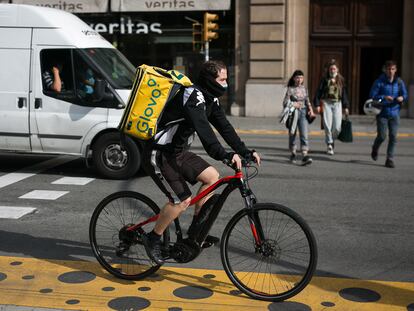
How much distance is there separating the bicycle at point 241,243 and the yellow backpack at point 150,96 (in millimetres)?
610

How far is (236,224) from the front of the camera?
468 cm

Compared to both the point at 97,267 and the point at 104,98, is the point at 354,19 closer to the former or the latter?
the point at 104,98

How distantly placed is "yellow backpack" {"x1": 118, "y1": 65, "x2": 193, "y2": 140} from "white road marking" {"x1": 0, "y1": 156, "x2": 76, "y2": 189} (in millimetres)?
4764

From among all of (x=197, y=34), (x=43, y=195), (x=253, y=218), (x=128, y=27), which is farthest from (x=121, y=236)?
(x=128, y=27)

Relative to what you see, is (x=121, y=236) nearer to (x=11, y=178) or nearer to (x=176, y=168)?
(x=176, y=168)

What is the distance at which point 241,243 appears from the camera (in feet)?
15.4

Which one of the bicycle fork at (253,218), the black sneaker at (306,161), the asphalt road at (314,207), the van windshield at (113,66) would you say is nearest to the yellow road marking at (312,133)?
the asphalt road at (314,207)

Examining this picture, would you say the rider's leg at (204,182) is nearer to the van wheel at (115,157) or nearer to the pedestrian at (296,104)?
the van wheel at (115,157)

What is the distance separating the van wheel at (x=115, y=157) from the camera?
9289mm

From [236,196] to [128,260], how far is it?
325 cm

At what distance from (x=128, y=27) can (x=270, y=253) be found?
1866 centimetres

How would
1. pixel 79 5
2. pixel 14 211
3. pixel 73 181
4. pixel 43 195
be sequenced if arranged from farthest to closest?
1. pixel 79 5
2. pixel 73 181
3. pixel 43 195
4. pixel 14 211

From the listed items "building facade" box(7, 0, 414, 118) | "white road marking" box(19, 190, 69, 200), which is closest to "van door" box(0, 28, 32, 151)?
"white road marking" box(19, 190, 69, 200)

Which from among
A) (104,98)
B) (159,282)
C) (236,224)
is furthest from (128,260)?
(104,98)
